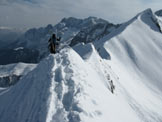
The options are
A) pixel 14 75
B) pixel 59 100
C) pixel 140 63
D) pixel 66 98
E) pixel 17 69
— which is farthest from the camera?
pixel 17 69

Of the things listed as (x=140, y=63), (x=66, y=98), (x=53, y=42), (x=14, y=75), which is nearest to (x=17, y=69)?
(x=14, y=75)

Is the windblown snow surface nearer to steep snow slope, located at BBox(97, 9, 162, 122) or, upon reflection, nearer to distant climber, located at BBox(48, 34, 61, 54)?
steep snow slope, located at BBox(97, 9, 162, 122)

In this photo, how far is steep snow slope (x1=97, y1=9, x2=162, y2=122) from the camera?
25734 mm

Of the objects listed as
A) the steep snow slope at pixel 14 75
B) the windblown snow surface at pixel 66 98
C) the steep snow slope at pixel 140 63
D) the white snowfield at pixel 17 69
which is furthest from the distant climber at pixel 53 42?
the white snowfield at pixel 17 69

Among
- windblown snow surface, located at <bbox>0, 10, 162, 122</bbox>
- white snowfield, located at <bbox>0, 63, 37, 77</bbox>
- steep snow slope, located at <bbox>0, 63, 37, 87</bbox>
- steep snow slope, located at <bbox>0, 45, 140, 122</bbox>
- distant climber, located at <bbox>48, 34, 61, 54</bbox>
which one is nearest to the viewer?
steep snow slope, located at <bbox>0, 45, 140, 122</bbox>

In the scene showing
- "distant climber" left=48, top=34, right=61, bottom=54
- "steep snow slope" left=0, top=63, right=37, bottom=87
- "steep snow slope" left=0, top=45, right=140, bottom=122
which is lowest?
"steep snow slope" left=0, top=45, right=140, bottom=122

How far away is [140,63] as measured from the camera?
4166 cm

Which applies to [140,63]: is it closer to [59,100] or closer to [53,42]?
[53,42]

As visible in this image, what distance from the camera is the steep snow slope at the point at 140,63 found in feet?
84.4

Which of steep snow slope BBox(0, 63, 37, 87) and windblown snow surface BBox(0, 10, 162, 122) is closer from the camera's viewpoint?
windblown snow surface BBox(0, 10, 162, 122)

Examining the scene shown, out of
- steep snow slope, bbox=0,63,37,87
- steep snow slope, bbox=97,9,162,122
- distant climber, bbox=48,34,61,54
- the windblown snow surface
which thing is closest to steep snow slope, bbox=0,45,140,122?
the windblown snow surface

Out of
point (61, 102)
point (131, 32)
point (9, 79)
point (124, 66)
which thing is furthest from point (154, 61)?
point (9, 79)

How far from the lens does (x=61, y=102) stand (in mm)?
12828

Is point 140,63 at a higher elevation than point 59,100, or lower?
higher
